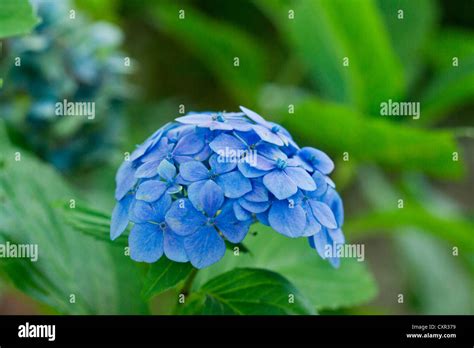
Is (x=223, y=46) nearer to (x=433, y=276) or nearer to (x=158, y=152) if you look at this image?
(x=433, y=276)

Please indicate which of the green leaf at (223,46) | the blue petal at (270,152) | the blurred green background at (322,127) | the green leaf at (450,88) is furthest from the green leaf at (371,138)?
the blue petal at (270,152)

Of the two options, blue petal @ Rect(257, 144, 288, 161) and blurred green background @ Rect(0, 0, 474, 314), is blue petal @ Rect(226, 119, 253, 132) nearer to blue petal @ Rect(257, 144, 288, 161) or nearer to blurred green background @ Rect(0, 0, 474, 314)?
blue petal @ Rect(257, 144, 288, 161)

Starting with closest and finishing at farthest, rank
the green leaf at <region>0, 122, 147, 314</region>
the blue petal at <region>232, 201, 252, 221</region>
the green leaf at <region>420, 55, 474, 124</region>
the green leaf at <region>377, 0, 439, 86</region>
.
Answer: the blue petal at <region>232, 201, 252, 221</region>
the green leaf at <region>0, 122, 147, 314</region>
the green leaf at <region>420, 55, 474, 124</region>
the green leaf at <region>377, 0, 439, 86</region>

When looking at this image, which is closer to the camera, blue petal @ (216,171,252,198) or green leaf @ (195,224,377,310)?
blue petal @ (216,171,252,198)

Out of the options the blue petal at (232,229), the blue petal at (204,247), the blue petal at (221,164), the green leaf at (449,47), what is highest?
the green leaf at (449,47)

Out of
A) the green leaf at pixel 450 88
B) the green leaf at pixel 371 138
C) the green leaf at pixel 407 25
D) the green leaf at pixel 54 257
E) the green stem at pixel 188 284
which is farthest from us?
the green leaf at pixel 407 25

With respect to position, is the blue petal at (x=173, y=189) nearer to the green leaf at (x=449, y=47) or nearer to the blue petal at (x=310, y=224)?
the blue petal at (x=310, y=224)

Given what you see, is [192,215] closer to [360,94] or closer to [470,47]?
[360,94]

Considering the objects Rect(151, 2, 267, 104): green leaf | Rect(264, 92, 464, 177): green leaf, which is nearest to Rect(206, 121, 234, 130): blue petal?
Rect(264, 92, 464, 177): green leaf
